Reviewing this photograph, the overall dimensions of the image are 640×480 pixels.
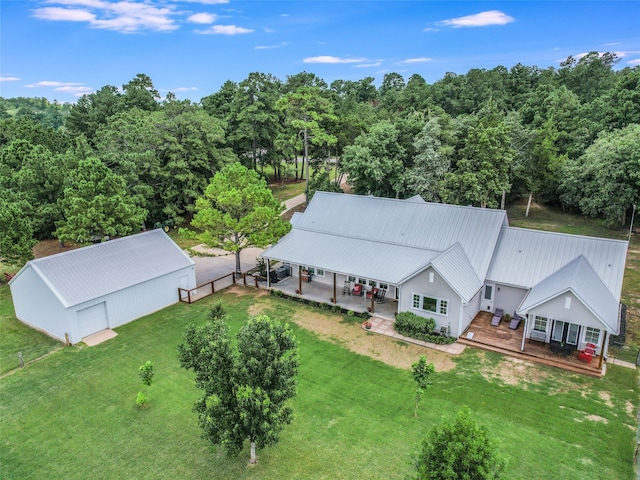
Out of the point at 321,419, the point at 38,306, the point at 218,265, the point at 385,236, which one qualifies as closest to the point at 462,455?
the point at 321,419

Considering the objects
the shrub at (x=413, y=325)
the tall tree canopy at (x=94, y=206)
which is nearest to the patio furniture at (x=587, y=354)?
the shrub at (x=413, y=325)

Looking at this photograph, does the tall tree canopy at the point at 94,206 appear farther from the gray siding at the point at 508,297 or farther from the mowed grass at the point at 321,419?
the gray siding at the point at 508,297

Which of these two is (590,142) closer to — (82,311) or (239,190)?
(239,190)

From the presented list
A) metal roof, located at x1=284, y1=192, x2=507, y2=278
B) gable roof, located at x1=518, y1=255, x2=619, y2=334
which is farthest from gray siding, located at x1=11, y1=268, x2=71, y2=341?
gable roof, located at x1=518, y1=255, x2=619, y2=334

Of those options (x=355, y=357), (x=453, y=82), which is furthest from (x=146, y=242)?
(x=453, y=82)

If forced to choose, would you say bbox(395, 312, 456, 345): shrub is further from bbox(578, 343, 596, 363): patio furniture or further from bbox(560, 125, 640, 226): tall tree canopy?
bbox(560, 125, 640, 226): tall tree canopy

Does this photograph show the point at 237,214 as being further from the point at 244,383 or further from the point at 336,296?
the point at 244,383
